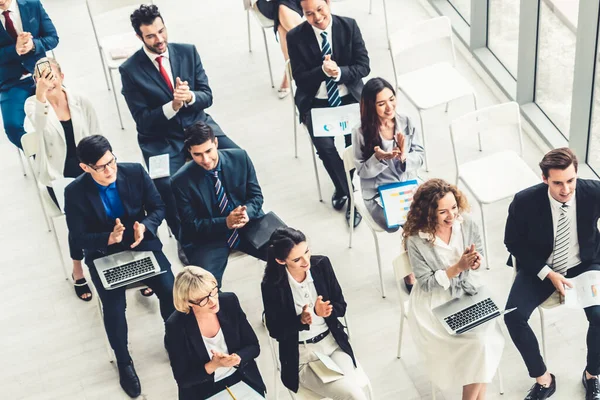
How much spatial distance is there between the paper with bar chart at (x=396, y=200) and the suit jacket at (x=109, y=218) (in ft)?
4.72

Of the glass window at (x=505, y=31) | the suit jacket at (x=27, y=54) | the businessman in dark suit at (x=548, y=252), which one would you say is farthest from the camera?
the glass window at (x=505, y=31)

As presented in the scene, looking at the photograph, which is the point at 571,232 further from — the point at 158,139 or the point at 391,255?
the point at 158,139

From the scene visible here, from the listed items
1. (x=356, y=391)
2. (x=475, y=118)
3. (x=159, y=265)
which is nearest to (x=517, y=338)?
(x=356, y=391)

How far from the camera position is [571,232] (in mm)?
5605

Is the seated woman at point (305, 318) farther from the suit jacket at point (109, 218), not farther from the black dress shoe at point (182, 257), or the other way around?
the black dress shoe at point (182, 257)

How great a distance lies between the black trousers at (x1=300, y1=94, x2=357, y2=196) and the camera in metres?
6.99

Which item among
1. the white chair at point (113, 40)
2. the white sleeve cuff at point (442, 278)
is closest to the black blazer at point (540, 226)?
the white sleeve cuff at point (442, 278)

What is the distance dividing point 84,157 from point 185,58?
1.46 m

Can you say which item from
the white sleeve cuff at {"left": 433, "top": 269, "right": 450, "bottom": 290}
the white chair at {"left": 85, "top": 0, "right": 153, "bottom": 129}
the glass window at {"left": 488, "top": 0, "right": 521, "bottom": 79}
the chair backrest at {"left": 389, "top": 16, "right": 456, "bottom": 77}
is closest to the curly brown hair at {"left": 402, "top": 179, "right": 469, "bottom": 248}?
the white sleeve cuff at {"left": 433, "top": 269, "right": 450, "bottom": 290}

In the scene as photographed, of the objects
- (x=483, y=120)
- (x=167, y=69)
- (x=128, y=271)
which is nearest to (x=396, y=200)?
(x=483, y=120)

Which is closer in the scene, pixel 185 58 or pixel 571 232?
pixel 571 232

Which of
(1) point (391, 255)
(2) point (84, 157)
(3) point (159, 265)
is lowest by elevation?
(1) point (391, 255)

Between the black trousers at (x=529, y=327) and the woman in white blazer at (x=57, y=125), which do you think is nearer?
the black trousers at (x=529, y=327)

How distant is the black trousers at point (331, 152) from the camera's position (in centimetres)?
699
